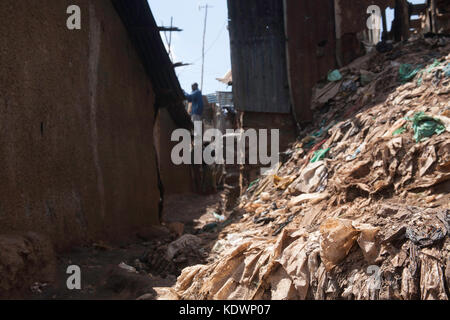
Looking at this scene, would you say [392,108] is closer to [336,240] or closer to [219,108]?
[336,240]

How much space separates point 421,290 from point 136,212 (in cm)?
538

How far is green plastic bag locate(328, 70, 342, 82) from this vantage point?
350 inches

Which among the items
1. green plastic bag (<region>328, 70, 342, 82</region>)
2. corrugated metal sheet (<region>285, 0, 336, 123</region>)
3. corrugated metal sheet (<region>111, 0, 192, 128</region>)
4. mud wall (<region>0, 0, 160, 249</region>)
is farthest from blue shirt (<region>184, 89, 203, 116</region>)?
mud wall (<region>0, 0, 160, 249</region>)

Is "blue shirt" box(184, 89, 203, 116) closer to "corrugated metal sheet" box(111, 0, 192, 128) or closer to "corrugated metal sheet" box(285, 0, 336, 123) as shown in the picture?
"corrugated metal sheet" box(111, 0, 192, 128)

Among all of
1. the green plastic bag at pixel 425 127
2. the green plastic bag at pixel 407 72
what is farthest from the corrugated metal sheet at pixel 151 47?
the green plastic bag at pixel 425 127

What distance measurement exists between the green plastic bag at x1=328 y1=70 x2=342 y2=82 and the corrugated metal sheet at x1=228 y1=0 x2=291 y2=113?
36.0 inches

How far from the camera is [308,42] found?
9.32 metres

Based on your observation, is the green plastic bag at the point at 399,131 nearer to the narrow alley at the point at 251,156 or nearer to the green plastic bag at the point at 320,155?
the narrow alley at the point at 251,156

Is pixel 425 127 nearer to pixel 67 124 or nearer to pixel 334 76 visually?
pixel 67 124

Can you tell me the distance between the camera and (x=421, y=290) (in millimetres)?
2717

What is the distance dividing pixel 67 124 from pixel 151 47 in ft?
10.6

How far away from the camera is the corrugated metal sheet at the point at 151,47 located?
680cm

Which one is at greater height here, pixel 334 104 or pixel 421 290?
pixel 334 104
